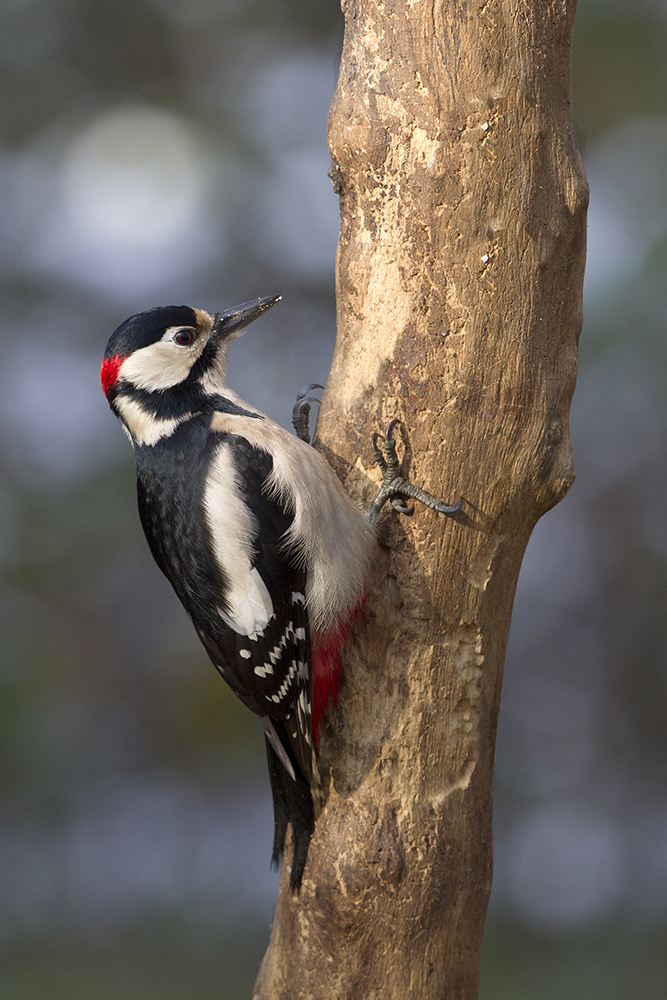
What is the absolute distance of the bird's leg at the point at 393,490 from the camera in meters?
1.38

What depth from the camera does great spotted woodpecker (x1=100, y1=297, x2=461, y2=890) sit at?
1438mm

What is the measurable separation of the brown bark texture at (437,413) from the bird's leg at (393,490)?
17 mm

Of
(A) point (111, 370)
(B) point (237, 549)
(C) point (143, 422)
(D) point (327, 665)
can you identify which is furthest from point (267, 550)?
(A) point (111, 370)

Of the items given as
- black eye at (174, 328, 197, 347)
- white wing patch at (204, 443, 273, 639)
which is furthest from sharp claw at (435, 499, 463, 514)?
black eye at (174, 328, 197, 347)

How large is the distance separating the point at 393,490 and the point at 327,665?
0.33 m

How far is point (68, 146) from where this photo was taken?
3111 mm

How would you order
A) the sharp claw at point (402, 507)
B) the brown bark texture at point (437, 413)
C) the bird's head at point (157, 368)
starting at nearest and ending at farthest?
the brown bark texture at point (437, 413), the sharp claw at point (402, 507), the bird's head at point (157, 368)

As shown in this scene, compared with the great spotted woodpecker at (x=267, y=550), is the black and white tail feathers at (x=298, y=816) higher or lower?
lower

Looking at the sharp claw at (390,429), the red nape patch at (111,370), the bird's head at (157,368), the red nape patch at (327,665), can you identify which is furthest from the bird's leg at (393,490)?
the red nape patch at (111,370)

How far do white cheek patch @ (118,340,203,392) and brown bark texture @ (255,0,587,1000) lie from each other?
306mm

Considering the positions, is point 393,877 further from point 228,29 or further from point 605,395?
point 228,29

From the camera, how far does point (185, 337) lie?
1.57 meters

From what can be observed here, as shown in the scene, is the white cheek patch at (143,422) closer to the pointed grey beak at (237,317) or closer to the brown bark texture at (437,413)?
the pointed grey beak at (237,317)

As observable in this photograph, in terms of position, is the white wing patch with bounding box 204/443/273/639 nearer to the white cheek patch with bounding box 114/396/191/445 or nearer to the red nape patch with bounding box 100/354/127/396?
the white cheek patch with bounding box 114/396/191/445
